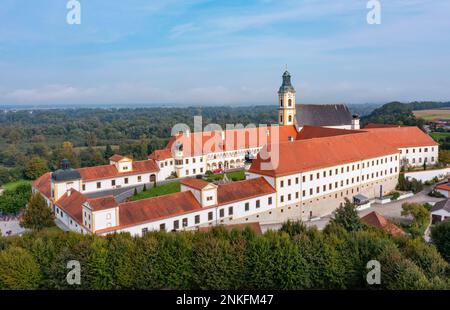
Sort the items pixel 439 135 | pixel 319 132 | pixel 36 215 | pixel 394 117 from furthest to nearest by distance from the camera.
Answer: pixel 394 117 → pixel 439 135 → pixel 319 132 → pixel 36 215

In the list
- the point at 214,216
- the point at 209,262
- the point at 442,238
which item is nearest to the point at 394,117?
the point at 442,238

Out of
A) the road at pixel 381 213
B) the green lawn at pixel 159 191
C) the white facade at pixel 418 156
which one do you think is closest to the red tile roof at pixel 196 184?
the road at pixel 381 213

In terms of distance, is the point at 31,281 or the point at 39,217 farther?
the point at 39,217

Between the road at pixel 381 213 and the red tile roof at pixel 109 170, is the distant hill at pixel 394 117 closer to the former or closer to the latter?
the road at pixel 381 213

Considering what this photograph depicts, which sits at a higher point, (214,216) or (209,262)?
(209,262)

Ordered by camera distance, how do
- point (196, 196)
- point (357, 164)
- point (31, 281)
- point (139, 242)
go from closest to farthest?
point (31, 281) < point (139, 242) < point (196, 196) < point (357, 164)

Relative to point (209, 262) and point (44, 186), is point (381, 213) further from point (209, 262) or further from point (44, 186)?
point (44, 186)

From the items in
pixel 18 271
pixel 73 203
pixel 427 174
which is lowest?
pixel 18 271
